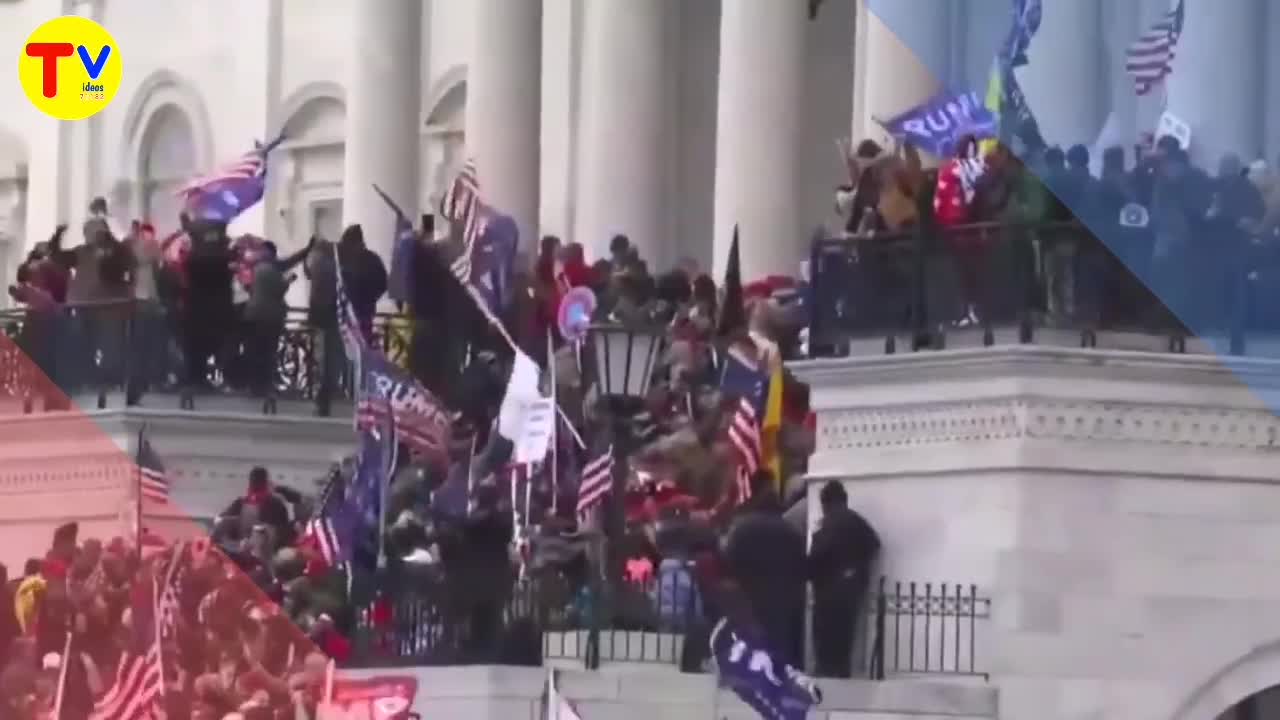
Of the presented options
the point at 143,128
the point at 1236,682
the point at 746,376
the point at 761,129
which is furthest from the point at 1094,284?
the point at 143,128

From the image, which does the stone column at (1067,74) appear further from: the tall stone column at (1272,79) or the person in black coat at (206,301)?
the person in black coat at (206,301)

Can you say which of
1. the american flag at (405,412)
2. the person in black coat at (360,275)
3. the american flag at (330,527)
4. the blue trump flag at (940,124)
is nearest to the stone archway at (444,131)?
the person in black coat at (360,275)

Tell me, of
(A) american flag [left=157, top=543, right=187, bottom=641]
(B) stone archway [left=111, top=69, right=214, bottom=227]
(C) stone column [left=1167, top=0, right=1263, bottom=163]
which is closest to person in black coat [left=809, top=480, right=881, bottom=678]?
(A) american flag [left=157, top=543, right=187, bottom=641]

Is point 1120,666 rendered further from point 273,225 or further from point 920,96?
point 273,225

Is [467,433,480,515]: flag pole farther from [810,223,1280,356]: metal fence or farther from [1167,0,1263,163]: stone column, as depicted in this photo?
[1167,0,1263,163]: stone column

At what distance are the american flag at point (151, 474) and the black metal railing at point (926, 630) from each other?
469 inches

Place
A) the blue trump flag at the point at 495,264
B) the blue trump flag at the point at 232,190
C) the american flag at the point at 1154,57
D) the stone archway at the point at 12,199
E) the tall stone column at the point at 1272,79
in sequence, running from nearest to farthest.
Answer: the american flag at the point at 1154,57 → the blue trump flag at the point at 495,264 → the tall stone column at the point at 1272,79 → the blue trump flag at the point at 232,190 → the stone archway at the point at 12,199

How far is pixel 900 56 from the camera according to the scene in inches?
1558

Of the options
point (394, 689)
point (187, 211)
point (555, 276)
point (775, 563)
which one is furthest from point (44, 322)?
point (775, 563)

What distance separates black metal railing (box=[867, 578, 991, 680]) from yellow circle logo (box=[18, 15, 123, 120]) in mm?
30890

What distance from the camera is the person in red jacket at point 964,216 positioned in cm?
2952

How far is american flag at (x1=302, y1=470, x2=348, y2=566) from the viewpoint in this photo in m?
34.3

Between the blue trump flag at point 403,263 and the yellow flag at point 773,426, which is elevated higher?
the blue trump flag at point 403,263

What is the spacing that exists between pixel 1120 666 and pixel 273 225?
27.5 meters
